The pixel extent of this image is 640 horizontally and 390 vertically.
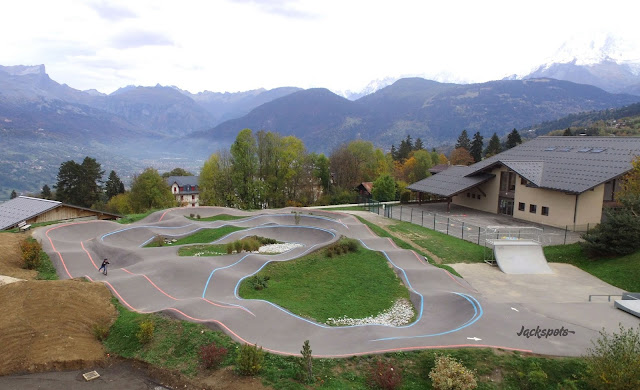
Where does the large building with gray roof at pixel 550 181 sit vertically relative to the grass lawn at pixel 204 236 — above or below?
above

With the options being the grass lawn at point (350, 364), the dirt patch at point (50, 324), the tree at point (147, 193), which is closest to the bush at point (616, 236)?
the grass lawn at point (350, 364)

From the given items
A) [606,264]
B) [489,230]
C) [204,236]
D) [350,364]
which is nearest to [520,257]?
[606,264]

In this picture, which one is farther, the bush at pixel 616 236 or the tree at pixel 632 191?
the tree at pixel 632 191

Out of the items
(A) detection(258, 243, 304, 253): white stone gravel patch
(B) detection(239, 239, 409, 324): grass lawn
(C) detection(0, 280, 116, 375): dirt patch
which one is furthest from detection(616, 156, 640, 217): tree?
(C) detection(0, 280, 116, 375): dirt patch

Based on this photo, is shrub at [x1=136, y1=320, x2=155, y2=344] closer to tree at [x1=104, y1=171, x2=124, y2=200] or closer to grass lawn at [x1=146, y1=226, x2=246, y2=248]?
grass lawn at [x1=146, y1=226, x2=246, y2=248]

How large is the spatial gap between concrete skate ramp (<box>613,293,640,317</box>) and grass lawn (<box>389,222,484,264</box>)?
29.8 ft

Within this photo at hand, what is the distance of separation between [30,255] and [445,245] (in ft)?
87.3

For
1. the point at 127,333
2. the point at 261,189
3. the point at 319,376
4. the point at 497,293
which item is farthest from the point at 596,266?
the point at 261,189

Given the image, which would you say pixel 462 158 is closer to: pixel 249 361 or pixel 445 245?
pixel 445 245

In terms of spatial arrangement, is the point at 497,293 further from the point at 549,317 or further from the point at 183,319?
the point at 183,319

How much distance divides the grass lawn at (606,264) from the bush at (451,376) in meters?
16.9

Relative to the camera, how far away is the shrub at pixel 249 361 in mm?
10602

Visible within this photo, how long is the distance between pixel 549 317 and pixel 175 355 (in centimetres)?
1446

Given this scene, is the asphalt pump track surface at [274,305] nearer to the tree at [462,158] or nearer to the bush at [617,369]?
the bush at [617,369]
